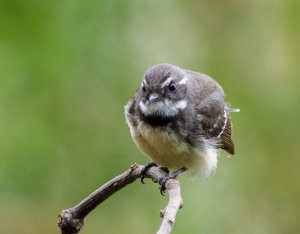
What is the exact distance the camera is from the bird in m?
5.00

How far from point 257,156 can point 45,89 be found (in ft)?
5.89

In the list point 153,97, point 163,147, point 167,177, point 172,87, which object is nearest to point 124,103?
point 172,87

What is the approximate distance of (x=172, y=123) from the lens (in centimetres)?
507

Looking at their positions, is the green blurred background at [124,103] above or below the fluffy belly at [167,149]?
above

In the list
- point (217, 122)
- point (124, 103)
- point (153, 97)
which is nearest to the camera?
point (153, 97)

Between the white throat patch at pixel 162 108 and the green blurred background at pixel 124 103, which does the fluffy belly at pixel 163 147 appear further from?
the green blurred background at pixel 124 103

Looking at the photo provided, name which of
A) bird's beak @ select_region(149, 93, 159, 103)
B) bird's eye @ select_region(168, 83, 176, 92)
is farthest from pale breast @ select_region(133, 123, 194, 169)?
bird's eye @ select_region(168, 83, 176, 92)

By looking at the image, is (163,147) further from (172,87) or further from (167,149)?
(172,87)

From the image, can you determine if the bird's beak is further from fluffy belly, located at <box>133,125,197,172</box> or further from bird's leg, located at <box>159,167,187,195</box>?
bird's leg, located at <box>159,167,187,195</box>

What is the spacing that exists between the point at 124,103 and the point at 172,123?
760 millimetres

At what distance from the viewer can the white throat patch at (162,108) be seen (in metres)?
5.04

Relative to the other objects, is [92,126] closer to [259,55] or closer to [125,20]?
[125,20]

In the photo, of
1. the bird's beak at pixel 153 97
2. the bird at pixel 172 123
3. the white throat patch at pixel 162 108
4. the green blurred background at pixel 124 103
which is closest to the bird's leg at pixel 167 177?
the bird at pixel 172 123

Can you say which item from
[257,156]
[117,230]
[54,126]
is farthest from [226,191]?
[54,126]
